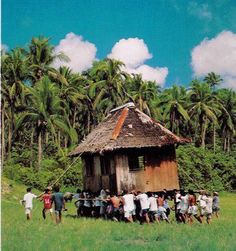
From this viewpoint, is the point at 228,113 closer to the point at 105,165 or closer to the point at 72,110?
the point at 72,110

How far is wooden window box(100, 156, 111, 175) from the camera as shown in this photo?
20.6 metres

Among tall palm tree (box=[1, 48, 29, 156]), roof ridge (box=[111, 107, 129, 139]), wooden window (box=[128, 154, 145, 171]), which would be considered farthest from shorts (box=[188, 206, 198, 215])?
tall palm tree (box=[1, 48, 29, 156])

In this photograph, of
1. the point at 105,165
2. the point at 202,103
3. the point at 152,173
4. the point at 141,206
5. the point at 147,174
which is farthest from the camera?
the point at 202,103

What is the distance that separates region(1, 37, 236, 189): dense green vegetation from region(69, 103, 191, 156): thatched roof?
8861 mm

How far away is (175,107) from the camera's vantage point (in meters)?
45.1

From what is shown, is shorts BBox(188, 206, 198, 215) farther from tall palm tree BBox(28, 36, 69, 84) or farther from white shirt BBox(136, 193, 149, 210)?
tall palm tree BBox(28, 36, 69, 84)

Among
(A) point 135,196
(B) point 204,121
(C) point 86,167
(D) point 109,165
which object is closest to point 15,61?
(C) point 86,167

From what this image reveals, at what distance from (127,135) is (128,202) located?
156 inches

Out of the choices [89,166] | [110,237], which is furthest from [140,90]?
[110,237]

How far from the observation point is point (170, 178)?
2045cm

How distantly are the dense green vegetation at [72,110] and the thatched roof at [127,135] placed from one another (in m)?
8.86

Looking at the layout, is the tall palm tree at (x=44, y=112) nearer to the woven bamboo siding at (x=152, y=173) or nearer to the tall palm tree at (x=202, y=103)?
the woven bamboo siding at (x=152, y=173)

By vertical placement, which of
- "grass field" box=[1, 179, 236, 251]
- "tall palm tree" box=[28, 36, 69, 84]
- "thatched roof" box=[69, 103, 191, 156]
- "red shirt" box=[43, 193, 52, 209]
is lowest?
"grass field" box=[1, 179, 236, 251]

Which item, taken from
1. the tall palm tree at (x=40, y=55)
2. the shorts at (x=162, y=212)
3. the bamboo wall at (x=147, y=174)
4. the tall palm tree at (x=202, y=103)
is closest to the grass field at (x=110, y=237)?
the shorts at (x=162, y=212)
